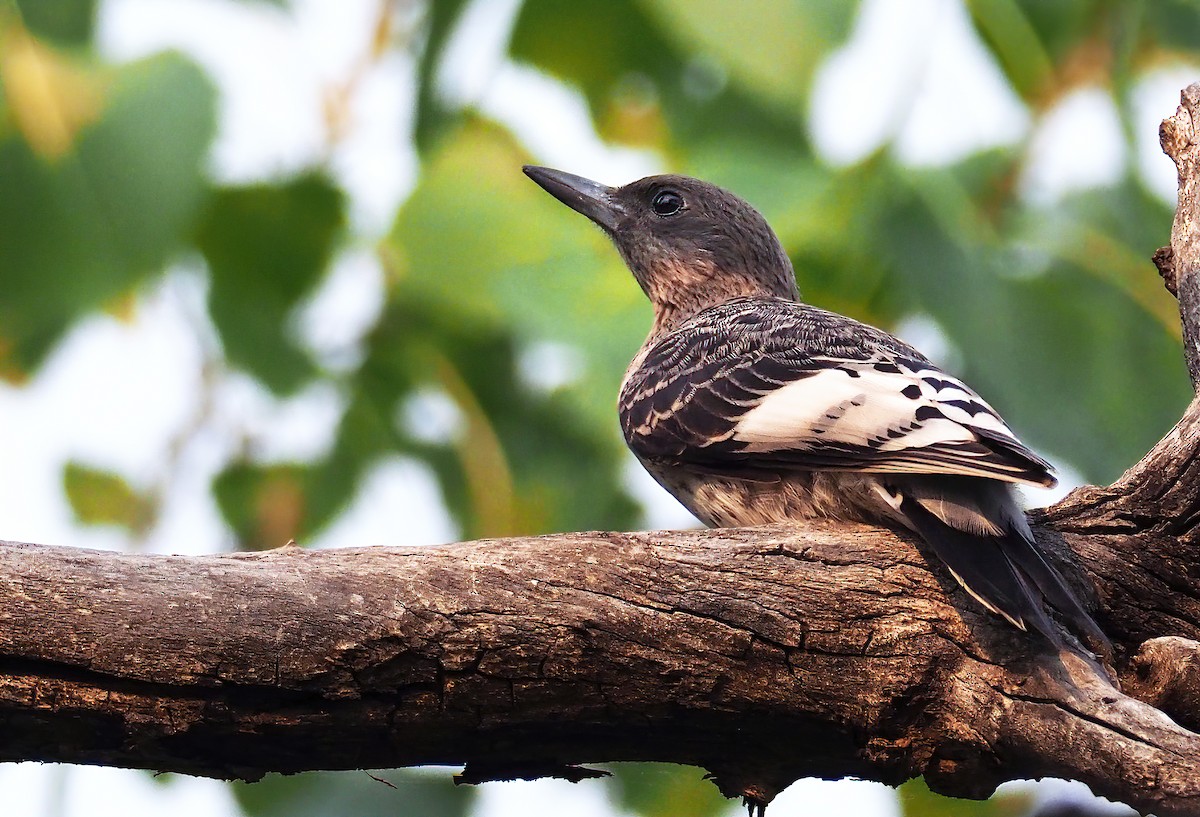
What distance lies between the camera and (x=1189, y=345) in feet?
12.9

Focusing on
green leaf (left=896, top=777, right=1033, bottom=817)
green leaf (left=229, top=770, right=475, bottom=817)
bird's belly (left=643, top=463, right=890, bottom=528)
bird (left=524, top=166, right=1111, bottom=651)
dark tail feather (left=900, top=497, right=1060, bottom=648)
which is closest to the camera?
dark tail feather (left=900, top=497, right=1060, bottom=648)

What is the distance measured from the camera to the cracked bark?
2.58 metres

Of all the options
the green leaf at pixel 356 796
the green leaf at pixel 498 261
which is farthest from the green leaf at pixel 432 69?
the green leaf at pixel 356 796

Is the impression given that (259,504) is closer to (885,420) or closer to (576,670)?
(885,420)

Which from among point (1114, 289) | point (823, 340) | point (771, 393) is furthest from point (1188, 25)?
point (771, 393)

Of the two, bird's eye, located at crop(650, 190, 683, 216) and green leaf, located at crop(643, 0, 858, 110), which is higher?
green leaf, located at crop(643, 0, 858, 110)

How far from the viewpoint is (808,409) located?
377cm

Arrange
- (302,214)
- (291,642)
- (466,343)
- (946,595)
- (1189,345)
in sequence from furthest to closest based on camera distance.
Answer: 1. (466,343)
2. (302,214)
3. (1189,345)
4. (946,595)
5. (291,642)

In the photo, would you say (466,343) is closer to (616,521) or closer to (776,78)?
(616,521)

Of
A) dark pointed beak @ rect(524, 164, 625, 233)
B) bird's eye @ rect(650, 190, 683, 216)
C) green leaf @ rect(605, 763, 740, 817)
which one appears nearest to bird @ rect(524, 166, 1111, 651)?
bird's eye @ rect(650, 190, 683, 216)

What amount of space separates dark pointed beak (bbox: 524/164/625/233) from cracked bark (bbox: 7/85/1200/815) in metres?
3.09

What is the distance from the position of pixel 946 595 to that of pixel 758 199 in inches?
111

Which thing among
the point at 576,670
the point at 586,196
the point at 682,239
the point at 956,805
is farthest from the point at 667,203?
the point at 576,670

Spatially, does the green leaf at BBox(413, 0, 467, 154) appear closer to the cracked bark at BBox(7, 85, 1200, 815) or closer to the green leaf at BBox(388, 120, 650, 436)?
the green leaf at BBox(388, 120, 650, 436)
